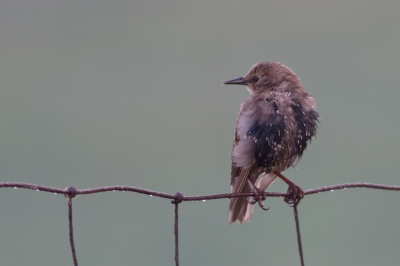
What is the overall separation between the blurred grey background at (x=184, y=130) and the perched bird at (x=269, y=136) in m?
26.3

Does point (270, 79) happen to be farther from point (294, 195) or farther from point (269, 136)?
point (294, 195)

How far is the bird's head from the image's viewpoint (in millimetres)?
6545

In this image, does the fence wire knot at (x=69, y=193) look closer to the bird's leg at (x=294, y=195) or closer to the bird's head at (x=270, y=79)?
the bird's leg at (x=294, y=195)

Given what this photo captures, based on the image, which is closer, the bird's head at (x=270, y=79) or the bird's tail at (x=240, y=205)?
the bird's tail at (x=240, y=205)

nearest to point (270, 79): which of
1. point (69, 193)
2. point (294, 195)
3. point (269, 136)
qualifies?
point (269, 136)

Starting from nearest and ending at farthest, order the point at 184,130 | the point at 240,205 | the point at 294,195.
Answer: the point at 294,195
the point at 240,205
the point at 184,130

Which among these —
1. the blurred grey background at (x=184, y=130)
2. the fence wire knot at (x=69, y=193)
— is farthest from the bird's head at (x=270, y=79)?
the blurred grey background at (x=184, y=130)

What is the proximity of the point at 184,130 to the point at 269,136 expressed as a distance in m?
53.8

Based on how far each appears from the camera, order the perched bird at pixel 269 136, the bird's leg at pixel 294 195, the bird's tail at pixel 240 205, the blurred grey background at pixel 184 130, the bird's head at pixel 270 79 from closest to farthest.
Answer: the bird's leg at pixel 294 195 → the perched bird at pixel 269 136 → the bird's tail at pixel 240 205 → the bird's head at pixel 270 79 → the blurred grey background at pixel 184 130

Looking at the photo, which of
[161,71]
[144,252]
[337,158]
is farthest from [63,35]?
[144,252]

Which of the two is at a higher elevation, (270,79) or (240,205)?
(270,79)

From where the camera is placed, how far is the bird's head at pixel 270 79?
6.54 meters

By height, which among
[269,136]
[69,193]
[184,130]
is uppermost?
[184,130]

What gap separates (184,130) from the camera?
59.8 metres
